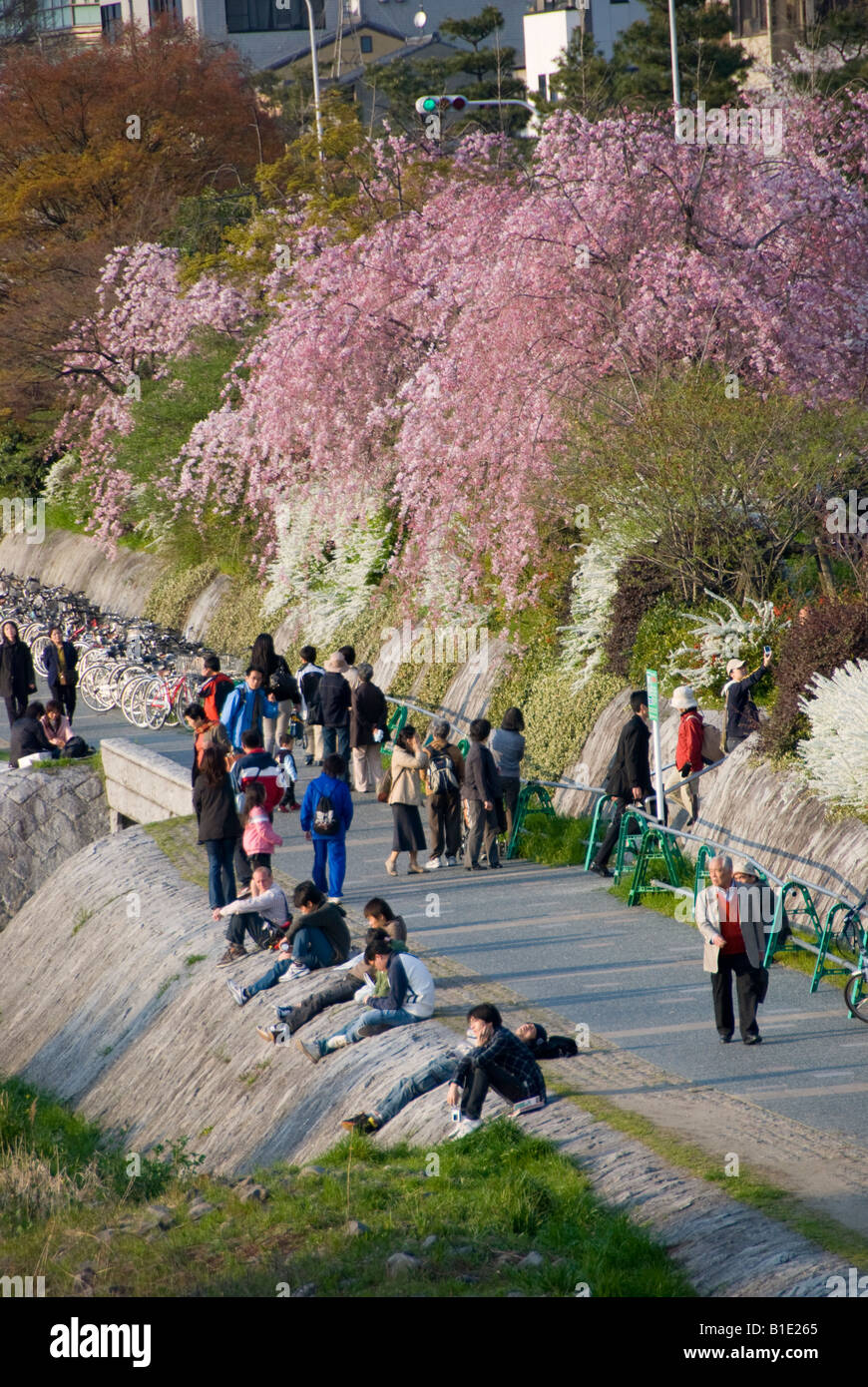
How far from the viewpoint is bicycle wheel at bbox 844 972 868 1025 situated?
1116cm

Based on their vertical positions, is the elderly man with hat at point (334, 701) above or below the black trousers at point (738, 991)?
above

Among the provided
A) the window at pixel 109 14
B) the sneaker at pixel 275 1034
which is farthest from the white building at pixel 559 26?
the sneaker at pixel 275 1034

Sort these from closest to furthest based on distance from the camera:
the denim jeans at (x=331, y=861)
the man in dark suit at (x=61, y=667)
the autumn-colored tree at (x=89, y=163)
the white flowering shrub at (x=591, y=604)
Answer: the denim jeans at (x=331, y=861) < the white flowering shrub at (x=591, y=604) < the man in dark suit at (x=61, y=667) < the autumn-colored tree at (x=89, y=163)

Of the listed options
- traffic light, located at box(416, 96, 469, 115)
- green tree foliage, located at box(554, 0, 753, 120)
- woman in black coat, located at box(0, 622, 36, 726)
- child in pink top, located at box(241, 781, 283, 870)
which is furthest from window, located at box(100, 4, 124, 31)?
child in pink top, located at box(241, 781, 283, 870)

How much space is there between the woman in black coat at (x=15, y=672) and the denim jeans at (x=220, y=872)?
27.2 ft

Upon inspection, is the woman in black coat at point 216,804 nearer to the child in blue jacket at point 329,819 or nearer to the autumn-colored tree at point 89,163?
the child in blue jacket at point 329,819

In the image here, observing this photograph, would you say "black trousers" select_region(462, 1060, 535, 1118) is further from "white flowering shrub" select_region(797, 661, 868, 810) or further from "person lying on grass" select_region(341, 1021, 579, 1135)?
"white flowering shrub" select_region(797, 661, 868, 810)

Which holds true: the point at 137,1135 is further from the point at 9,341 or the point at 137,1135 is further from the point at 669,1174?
the point at 9,341

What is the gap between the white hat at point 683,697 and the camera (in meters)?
15.4

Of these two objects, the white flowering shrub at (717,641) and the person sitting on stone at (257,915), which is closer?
the person sitting on stone at (257,915)

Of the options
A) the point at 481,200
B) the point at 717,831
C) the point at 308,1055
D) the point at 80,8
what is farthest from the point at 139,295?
the point at 80,8

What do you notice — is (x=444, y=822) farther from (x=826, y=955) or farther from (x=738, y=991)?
(x=738, y=991)

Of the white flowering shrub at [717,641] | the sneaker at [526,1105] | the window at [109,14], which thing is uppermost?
the window at [109,14]

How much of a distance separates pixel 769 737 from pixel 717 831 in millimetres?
998
